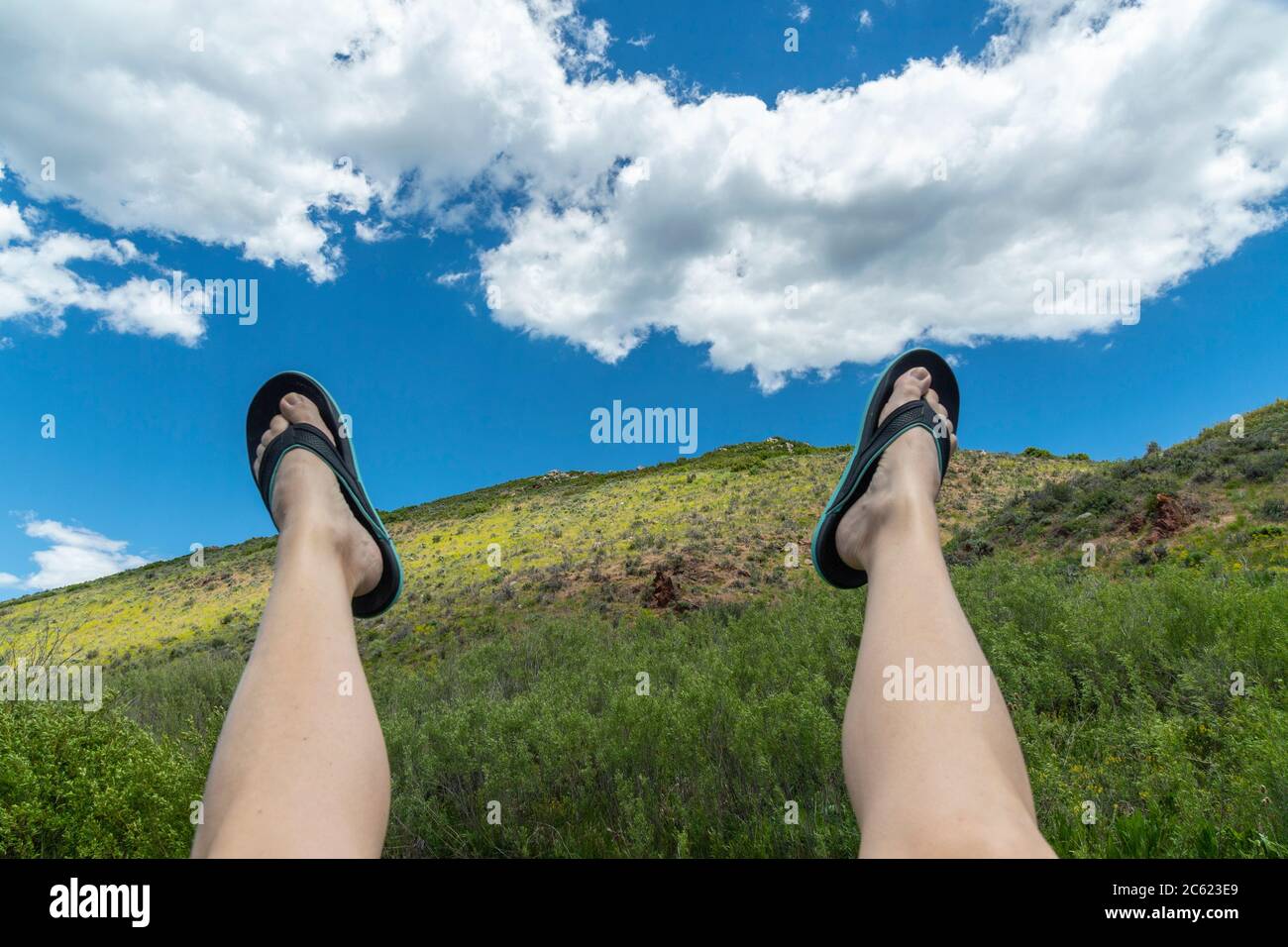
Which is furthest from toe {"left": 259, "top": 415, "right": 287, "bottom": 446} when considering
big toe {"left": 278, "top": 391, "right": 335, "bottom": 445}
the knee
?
the knee

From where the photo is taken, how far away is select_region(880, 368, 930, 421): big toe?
360cm

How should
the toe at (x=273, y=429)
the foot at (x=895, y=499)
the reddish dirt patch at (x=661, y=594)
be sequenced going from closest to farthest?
the foot at (x=895, y=499) < the toe at (x=273, y=429) < the reddish dirt patch at (x=661, y=594)

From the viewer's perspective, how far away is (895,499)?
101 inches

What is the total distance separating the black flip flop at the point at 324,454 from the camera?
312 cm

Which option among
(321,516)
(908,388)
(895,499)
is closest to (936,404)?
(908,388)

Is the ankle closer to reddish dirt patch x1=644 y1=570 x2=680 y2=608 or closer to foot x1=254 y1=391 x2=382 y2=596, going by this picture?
foot x1=254 y1=391 x2=382 y2=596

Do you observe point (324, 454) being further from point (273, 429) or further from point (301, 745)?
point (301, 745)

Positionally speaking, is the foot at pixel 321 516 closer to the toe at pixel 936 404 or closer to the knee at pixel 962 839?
the knee at pixel 962 839

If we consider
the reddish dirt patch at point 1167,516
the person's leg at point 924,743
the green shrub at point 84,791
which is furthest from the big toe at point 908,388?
the reddish dirt patch at point 1167,516

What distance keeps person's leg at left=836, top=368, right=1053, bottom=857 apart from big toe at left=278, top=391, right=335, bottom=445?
117 inches

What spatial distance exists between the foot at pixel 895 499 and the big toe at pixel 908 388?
12 cm

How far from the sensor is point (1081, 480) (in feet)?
39.1

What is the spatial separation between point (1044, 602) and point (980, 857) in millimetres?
4624
